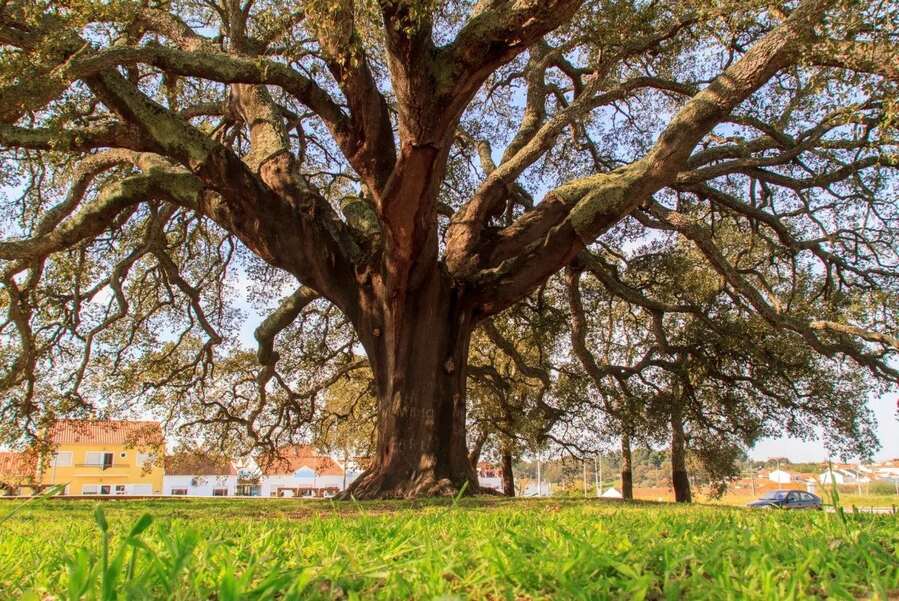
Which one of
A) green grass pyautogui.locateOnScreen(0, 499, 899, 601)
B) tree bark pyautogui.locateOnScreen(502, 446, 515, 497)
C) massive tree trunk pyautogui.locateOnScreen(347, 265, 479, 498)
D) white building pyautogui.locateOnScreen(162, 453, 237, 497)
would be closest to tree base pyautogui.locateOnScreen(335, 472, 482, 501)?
massive tree trunk pyautogui.locateOnScreen(347, 265, 479, 498)

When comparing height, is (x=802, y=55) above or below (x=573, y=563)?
above

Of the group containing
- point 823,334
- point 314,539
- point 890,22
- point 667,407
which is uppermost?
point 890,22

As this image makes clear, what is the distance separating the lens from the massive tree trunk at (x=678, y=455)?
1274cm

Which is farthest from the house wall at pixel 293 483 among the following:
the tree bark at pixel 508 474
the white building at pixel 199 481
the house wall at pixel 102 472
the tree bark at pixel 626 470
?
the tree bark at pixel 626 470

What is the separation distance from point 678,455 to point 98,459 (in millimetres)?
47281

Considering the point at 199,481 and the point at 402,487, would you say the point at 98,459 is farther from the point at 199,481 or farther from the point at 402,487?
the point at 402,487

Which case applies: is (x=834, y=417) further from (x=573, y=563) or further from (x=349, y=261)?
(x=573, y=563)

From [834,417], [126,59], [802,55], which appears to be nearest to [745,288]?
[802,55]

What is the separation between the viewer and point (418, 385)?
865 cm

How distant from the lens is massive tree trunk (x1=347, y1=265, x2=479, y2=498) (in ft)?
26.9

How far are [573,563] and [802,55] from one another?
251 inches

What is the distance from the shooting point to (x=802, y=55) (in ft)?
20.4

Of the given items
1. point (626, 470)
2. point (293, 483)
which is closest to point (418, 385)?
point (626, 470)

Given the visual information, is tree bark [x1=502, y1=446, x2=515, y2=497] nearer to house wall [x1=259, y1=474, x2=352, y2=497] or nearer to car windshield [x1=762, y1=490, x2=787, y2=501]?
car windshield [x1=762, y1=490, x2=787, y2=501]
